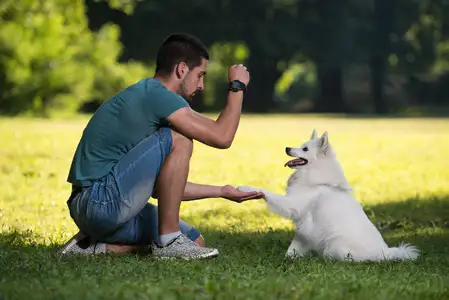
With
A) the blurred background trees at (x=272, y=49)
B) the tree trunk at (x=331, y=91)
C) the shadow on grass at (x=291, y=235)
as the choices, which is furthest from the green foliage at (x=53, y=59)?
the tree trunk at (x=331, y=91)

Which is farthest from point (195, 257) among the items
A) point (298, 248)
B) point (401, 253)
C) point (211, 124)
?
point (401, 253)

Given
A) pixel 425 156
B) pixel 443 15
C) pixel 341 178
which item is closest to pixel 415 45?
pixel 443 15

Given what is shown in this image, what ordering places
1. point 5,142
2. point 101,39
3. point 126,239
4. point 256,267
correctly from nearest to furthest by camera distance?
point 256,267
point 126,239
point 5,142
point 101,39

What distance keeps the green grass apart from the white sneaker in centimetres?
10

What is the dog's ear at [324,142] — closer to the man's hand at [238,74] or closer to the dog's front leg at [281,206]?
the dog's front leg at [281,206]

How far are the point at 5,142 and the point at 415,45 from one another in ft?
130

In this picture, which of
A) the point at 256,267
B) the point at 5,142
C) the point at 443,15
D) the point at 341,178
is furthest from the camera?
the point at 443,15

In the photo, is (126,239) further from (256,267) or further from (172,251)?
(256,267)

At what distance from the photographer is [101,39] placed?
38.9 metres

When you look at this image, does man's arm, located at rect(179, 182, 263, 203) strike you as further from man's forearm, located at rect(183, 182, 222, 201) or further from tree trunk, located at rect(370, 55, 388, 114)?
tree trunk, located at rect(370, 55, 388, 114)

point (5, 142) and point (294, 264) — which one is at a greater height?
point (294, 264)

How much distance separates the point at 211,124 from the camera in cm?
636

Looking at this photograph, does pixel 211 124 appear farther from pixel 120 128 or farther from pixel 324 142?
pixel 324 142

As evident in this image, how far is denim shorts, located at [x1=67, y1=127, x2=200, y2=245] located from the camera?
6.27m
